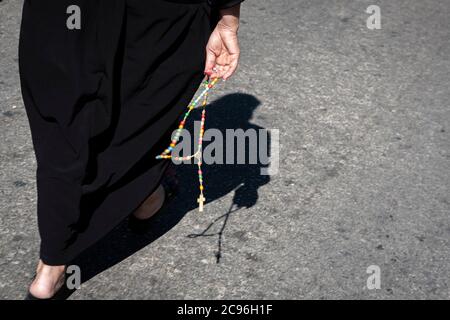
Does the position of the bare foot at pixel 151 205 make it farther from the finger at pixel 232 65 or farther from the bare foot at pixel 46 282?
the finger at pixel 232 65

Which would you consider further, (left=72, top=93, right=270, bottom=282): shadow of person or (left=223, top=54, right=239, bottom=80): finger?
(left=72, top=93, right=270, bottom=282): shadow of person

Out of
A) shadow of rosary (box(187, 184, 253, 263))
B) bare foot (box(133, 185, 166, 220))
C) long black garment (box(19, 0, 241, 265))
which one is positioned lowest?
shadow of rosary (box(187, 184, 253, 263))

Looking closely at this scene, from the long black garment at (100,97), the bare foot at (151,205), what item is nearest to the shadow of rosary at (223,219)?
the bare foot at (151,205)

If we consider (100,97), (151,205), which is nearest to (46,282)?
(151,205)

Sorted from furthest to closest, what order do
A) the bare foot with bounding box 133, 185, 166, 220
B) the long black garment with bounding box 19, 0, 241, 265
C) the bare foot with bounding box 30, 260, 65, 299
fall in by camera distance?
the bare foot with bounding box 133, 185, 166, 220 < the bare foot with bounding box 30, 260, 65, 299 < the long black garment with bounding box 19, 0, 241, 265

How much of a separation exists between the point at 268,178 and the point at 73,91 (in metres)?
1.36

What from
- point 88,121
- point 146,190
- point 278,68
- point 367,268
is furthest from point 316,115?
point 88,121

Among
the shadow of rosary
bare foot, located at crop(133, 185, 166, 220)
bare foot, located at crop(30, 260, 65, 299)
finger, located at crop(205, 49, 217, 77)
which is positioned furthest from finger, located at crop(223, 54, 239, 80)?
bare foot, located at crop(30, 260, 65, 299)

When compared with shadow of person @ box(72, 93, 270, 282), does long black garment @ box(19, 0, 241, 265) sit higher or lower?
higher

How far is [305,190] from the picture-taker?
359 cm

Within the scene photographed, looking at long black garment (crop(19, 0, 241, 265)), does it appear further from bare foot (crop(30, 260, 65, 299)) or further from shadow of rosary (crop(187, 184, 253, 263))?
shadow of rosary (crop(187, 184, 253, 263))

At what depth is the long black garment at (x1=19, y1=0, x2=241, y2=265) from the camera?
2.55 meters

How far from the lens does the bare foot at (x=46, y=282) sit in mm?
2760

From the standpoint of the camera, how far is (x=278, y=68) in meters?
4.68
